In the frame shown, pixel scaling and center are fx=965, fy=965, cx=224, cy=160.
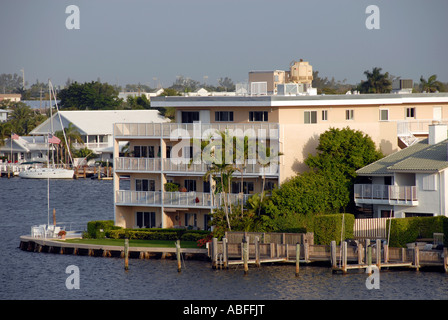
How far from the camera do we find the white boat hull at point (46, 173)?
5974 inches

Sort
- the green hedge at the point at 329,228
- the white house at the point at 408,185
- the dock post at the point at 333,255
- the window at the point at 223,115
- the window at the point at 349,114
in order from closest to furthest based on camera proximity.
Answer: the dock post at the point at 333,255 < the green hedge at the point at 329,228 < the white house at the point at 408,185 < the window at the point at 349,114 < the window at the point at 223,115

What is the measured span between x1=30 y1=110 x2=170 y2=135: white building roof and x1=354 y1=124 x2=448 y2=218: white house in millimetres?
100971

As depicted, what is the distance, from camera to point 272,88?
82.0 meters

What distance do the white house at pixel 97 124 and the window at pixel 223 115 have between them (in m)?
87.8

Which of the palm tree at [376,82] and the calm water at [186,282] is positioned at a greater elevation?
the palm tree at [376,82]

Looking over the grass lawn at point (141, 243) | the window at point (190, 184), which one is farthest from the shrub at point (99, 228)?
the window at point (190, 184)

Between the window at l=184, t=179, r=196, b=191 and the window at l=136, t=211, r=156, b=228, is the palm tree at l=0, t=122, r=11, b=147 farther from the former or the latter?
the window at l=184, t=179, r=196, b=191

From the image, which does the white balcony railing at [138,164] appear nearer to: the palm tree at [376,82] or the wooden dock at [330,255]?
the wooden dock at [330,255]

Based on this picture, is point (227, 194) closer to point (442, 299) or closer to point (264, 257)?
point (264, 257)

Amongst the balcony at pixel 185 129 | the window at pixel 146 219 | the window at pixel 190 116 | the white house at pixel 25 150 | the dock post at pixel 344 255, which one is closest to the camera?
the dock post at pixel 344 255

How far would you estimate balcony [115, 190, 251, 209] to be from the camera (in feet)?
231

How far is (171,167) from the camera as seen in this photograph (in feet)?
241

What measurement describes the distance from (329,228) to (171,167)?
51.3 feet

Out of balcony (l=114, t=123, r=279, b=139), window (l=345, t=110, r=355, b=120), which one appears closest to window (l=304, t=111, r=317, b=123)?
window (l=345, t=110, r=355, b=120)
